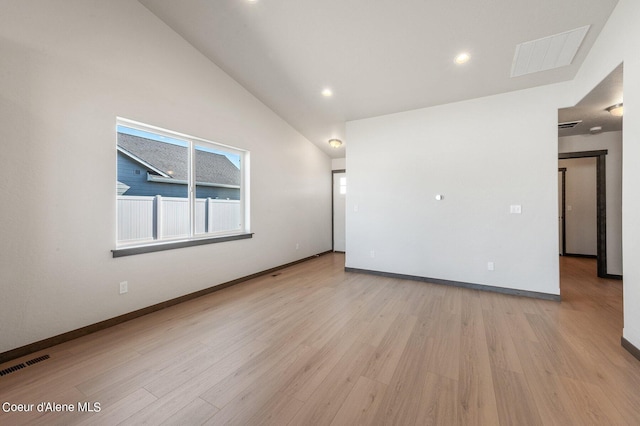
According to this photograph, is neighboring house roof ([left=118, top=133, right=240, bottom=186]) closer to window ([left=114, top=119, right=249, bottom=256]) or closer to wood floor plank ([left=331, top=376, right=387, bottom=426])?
window ([left=114, top=119, right=249, bottom=256])

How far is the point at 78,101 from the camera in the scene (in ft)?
7.79

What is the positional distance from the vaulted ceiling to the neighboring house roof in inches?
52.5

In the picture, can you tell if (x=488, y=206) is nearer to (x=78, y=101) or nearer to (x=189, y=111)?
(x=189, y=111)

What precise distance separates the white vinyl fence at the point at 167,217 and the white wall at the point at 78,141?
213 mm

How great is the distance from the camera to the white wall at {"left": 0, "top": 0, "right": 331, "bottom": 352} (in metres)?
2.04

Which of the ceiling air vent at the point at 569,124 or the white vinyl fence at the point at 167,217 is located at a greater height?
the ceiling air vent at the point at 569,124

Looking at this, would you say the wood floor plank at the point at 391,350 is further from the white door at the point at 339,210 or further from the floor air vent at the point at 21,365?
the white door at the point at 339,210

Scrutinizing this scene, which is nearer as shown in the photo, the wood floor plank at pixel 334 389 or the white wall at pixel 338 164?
the wood floor plank at pixel 334 389

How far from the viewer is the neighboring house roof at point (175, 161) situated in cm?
292

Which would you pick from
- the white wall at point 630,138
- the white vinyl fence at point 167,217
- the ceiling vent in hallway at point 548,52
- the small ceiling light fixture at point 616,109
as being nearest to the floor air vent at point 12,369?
the white vinyl fence at point 167,217

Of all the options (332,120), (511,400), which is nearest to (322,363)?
(511,400)

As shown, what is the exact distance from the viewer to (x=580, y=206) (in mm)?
5906

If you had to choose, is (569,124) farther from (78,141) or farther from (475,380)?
(78,141)

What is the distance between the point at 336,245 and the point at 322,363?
4.97 metres
